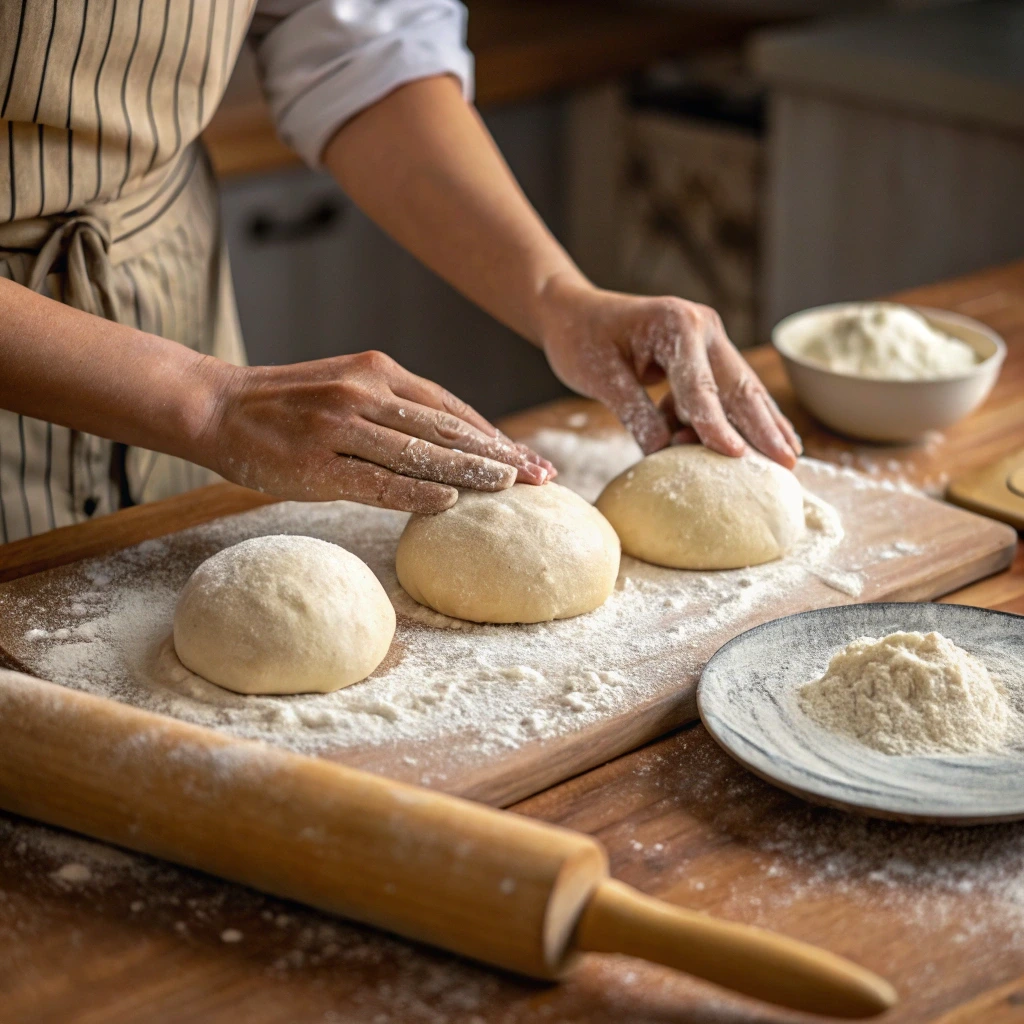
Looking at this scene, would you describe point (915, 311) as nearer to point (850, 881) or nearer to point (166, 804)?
point (850, 881)

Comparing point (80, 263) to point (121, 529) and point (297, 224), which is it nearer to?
point (121, 529)

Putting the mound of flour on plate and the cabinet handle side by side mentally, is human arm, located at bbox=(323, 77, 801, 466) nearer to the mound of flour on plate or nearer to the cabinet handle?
the mound of flour on plate

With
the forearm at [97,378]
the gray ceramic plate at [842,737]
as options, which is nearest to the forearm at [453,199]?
the forearm at [97,378]

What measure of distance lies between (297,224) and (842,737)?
235cm

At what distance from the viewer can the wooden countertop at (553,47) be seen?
9.30ft

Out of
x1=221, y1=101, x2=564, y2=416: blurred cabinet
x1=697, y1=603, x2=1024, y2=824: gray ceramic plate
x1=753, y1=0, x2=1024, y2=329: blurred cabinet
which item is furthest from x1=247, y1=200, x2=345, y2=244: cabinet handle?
x1=697, y1=603, x2=1024, y2=824: gray ceramic plate

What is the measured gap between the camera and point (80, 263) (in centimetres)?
141

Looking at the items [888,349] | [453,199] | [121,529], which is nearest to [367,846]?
[121,529]

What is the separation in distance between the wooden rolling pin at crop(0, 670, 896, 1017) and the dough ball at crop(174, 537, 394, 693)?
0.52ft

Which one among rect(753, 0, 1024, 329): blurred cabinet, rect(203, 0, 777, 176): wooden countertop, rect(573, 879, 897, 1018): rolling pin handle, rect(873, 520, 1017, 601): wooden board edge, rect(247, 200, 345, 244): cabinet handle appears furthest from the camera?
rect(247, 200, 345, 244): cabinet handle

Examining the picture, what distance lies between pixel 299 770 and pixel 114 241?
85 cm

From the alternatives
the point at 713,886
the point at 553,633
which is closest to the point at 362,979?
the point at 713,886

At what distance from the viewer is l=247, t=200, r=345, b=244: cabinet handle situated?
2941mm

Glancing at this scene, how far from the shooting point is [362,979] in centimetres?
81
